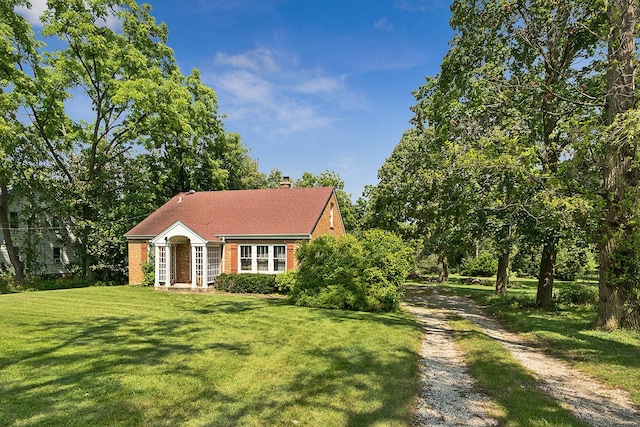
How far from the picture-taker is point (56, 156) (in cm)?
2400

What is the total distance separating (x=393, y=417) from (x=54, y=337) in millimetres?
7995

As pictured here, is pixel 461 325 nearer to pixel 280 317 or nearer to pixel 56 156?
pixel 280 317

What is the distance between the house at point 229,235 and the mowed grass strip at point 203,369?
26.0 feet

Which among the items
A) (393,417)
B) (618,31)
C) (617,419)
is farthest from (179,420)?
(618,31)

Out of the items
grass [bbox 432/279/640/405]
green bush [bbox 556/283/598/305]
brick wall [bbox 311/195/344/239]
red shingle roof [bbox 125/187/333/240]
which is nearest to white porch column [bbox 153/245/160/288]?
red shingle roof [bbox 125/187/333/240]

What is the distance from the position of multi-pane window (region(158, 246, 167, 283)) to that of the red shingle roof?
135 centimetres

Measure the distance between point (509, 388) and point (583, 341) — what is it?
4338mm

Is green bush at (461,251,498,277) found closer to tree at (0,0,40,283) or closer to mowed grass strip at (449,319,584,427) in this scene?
mowed grass strip at (449,319,584,427)

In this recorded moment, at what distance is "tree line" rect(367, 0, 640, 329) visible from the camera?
9492 mm

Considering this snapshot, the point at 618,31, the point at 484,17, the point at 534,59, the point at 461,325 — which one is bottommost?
the point at 461,325

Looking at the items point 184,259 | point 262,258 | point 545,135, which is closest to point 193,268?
point 184,259

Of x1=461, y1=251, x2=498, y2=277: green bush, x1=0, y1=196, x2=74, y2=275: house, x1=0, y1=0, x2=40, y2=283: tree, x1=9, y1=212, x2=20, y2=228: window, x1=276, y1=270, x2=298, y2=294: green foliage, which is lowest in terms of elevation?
x1=461, y1=251, x2=498, y2=277: green bush

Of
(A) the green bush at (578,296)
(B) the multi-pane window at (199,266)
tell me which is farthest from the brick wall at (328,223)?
(A) the green bush at (578,296)

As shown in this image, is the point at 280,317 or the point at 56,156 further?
the point at 56,156
